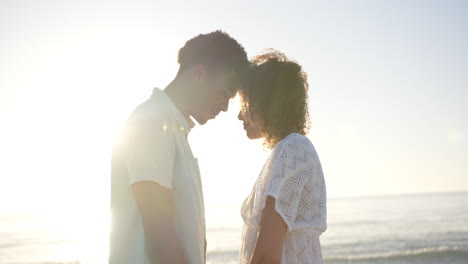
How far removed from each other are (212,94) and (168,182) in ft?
2.74

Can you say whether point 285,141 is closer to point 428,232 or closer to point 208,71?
point 208,71

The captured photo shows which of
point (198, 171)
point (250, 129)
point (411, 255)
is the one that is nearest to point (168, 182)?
point (198, 171)

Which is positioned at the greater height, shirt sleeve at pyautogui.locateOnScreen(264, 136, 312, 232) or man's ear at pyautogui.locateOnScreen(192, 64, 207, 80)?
man's ear at pyautogui.locateOnScreen(192, 64, 207, 80)

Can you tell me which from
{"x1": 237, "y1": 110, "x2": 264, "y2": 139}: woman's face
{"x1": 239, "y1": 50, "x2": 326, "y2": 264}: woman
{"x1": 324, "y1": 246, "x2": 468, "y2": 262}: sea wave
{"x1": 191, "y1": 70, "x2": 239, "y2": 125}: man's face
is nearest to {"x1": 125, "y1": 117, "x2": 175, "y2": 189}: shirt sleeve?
{"x1": 191, "y1": 70, "x2": 239, "y2": 125}: man's face

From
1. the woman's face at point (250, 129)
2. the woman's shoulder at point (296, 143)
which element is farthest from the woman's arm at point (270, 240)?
the woman's face at point (250, 129)

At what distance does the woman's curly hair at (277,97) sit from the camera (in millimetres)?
2754

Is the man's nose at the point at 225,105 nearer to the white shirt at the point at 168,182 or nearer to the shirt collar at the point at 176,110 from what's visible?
the shirt collar at the point at 176,110

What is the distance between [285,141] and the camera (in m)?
2.60

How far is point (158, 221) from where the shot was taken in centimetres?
201

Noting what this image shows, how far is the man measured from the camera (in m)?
2.01

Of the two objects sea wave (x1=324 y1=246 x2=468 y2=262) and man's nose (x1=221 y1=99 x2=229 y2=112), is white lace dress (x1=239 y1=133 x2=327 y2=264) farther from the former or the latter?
sea wave (x1=324 y1=246 x2=468 y2=262)

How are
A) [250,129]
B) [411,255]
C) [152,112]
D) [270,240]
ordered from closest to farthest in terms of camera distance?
[152,112] → [270,240] → [250,129] → [411,255]

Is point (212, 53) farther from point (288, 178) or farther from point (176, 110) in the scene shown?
point (288, 178)

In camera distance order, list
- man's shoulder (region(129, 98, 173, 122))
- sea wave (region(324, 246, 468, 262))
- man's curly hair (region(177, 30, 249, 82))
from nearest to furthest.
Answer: man's shoulder (region(129, 98, 173, 122)), man's curly hair (region(177, 30, 249, 82)), sea wave (region(324, 246, 468, 262))
